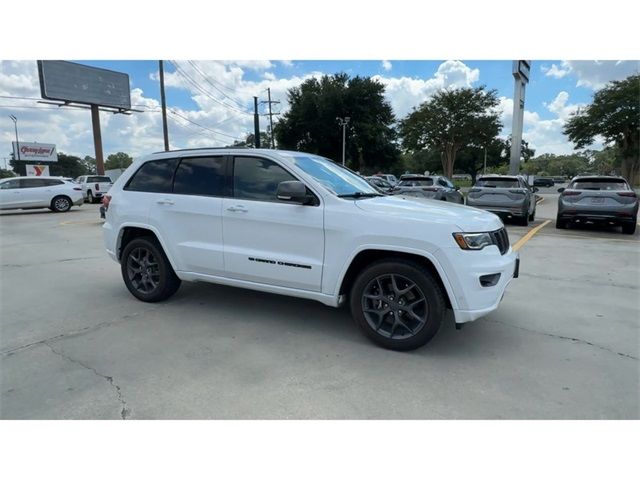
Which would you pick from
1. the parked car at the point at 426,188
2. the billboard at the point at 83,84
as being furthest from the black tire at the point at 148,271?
the billboard at the point at 83,84

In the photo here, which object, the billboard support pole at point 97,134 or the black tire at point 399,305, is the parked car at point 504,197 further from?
the billboard support pole at point 97,134

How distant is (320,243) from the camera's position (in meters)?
3.78

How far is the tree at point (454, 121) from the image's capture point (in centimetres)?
3681

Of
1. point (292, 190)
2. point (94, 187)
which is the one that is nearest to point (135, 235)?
point (292, 190)

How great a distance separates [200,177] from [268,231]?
113 cm

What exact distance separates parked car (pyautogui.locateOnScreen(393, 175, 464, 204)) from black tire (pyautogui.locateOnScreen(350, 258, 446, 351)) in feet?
34.4

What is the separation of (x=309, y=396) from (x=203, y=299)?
257cm

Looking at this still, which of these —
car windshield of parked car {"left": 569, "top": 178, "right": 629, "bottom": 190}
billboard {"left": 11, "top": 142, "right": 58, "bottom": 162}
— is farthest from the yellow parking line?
billboard {"left": 11, "top": 142, "right": 58, "bottom": 162}

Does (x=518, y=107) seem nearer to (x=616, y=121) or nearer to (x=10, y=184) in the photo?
(x=616, y=121)

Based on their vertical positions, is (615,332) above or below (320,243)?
below

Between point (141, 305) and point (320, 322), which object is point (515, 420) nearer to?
point (320, 322)

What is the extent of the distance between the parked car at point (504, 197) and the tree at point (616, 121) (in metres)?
26.8

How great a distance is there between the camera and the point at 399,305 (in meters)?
3.55

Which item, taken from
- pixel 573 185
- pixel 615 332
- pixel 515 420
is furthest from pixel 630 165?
pixel 515 420
